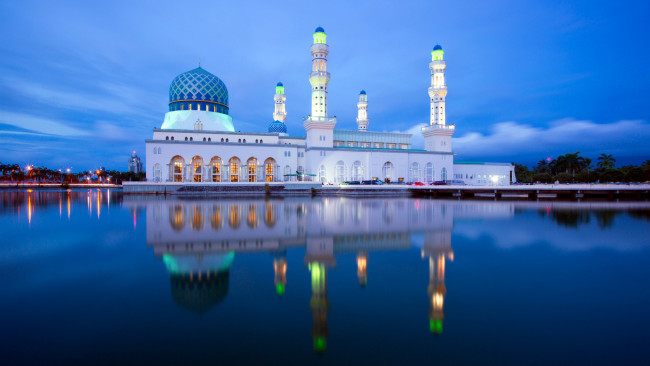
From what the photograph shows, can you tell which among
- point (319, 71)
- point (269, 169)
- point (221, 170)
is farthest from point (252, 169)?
point (319, 71)

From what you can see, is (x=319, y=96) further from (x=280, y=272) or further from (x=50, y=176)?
(x=50, y=176)

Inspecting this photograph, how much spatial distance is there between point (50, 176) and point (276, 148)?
66.5m

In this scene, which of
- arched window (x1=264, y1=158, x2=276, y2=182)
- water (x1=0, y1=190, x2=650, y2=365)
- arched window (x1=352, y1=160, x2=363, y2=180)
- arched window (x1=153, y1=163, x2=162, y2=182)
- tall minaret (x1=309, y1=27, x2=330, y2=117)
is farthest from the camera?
arched window (x1=352, y1=160, x2=363, y2=180)

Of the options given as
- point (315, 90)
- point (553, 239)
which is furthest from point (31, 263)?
point (315, 90)

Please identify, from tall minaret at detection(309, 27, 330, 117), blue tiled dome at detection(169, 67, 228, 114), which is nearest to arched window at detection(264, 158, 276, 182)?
tall minaret at detection(309, 27, 330, 117)

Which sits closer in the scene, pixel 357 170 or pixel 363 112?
pixel 357 170

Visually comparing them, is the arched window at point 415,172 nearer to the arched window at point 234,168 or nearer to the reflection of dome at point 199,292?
the arched window at point 234,168

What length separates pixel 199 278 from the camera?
5.45 m

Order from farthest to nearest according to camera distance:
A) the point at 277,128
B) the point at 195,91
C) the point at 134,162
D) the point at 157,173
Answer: the point at 134,162 → the point at 277,128 → the point at 195,91 → the point at 157,173

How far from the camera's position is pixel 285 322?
12.6 ft

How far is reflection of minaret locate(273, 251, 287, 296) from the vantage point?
504cm

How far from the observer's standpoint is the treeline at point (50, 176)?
64562 millimetres

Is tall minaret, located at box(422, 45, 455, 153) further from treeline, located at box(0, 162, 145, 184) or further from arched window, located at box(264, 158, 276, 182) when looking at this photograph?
treeline, located at box(0, 162, 145, 184)

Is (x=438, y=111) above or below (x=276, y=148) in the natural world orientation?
above
